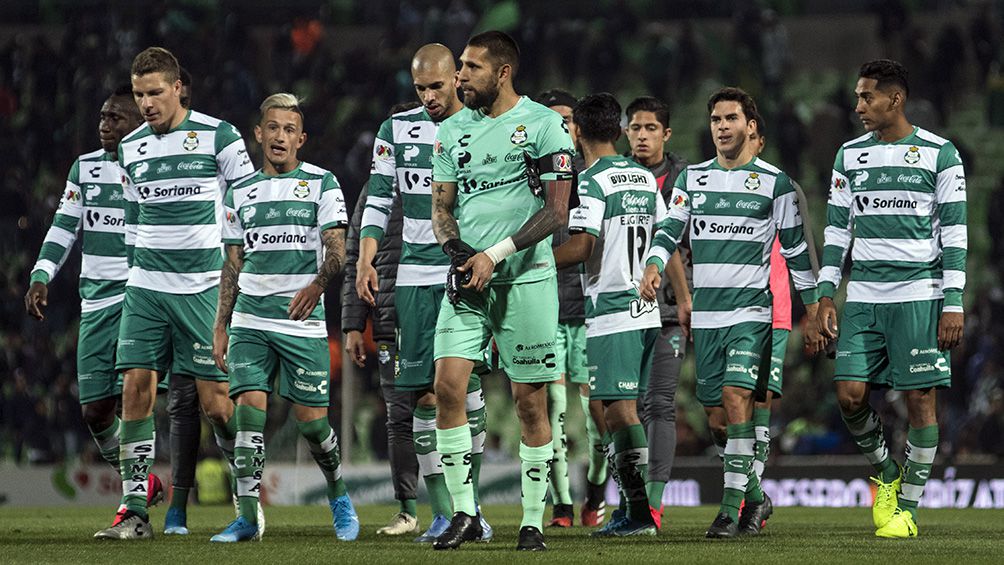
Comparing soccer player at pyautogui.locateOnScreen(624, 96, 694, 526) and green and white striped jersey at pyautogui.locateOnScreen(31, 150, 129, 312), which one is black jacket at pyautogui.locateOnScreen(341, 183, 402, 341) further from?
soccer player at pyautogui.locateOnScreen(624, 96, 694, 526)

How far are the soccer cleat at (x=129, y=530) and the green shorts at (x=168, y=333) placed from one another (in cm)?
87

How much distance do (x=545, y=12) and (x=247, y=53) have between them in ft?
17.5

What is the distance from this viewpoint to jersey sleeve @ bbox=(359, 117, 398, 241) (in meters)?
8.72

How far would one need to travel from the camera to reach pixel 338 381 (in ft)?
58.1

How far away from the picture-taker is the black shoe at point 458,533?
7.05 meters

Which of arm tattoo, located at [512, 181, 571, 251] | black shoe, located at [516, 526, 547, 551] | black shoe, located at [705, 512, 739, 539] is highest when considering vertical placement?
arm tattoo, located at [512, 181, 571, 251]

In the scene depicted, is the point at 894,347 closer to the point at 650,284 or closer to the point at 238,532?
the point at 650,284

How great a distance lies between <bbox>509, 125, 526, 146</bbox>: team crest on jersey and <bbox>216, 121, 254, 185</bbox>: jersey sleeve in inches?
90.7

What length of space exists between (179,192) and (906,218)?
428cm


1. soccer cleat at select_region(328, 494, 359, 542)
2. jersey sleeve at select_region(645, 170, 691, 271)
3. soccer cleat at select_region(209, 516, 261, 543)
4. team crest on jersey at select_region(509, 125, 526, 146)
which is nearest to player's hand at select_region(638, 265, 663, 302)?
jersey sleeve at select_region(645, 170, 691, 271)

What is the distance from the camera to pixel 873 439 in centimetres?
883

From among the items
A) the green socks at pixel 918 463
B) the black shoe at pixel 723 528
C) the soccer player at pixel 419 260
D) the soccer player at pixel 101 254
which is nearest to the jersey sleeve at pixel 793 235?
the green socks at pixel 918 463

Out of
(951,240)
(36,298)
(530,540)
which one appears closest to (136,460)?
(36,298)

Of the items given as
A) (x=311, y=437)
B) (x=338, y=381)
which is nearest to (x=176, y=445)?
(x=311, y=437)
